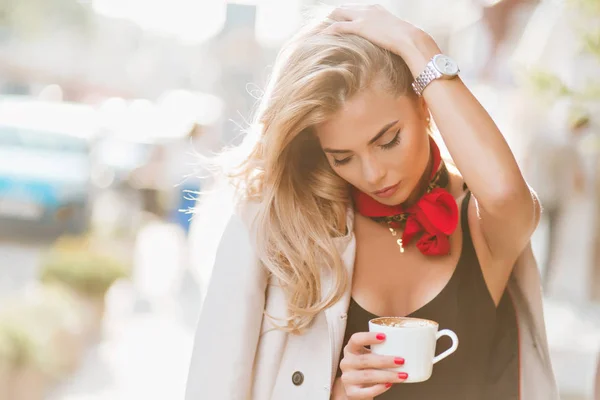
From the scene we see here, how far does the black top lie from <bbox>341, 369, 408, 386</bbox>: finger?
0.55 ft

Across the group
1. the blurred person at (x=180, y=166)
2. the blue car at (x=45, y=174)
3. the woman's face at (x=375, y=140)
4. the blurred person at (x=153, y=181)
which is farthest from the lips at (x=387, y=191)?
the blurred person at (x=153, y=181)

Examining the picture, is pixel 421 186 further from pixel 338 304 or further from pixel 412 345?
pixel 412 345

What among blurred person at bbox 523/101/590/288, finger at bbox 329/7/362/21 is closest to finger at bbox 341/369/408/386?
finger at bbox 329/7/362/21

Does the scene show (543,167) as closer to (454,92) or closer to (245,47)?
(454,92)

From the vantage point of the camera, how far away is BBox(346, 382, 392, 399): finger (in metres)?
1.13

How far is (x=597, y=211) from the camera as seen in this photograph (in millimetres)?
5855

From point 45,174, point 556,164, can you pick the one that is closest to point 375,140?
point 556,164

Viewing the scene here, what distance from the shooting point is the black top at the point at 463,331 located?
133cm

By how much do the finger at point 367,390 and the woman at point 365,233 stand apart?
0.03ft

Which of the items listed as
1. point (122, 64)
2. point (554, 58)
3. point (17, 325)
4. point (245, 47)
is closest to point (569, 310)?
point (554, 58)

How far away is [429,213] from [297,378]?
333 millimetres

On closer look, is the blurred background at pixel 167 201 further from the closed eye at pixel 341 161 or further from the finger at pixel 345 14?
the closed eye at pixel 341 161

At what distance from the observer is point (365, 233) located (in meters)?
1.41

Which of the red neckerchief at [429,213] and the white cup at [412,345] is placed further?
the red neckerchief at [429,213]
